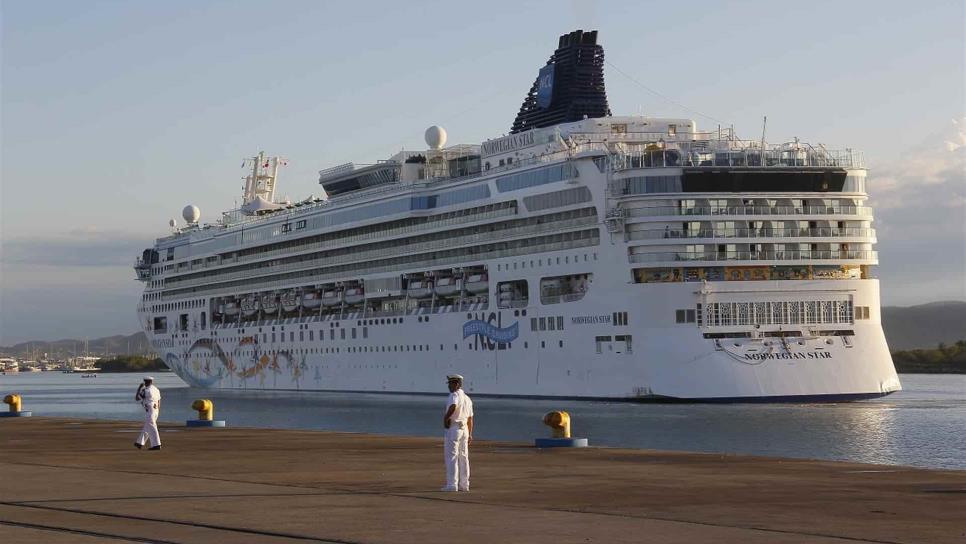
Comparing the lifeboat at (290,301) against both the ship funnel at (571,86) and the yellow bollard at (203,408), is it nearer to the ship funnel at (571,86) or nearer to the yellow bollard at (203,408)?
the ship funnel at (571,86)

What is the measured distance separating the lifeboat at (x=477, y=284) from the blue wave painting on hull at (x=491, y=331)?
6.04ft

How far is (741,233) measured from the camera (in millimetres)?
64125

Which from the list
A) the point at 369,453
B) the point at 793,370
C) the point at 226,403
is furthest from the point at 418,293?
the point at 369,453

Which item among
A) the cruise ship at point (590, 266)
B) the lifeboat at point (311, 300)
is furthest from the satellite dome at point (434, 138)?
the lifeboat at point (311, 300)

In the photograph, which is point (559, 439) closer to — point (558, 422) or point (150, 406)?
point (558, 422)

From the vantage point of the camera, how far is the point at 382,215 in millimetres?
86562

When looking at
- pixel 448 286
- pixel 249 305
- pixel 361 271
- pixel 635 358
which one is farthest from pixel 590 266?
pixel 249 305

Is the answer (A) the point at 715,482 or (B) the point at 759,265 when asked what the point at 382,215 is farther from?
(A) the point at 715,482

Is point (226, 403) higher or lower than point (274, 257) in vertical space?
lower

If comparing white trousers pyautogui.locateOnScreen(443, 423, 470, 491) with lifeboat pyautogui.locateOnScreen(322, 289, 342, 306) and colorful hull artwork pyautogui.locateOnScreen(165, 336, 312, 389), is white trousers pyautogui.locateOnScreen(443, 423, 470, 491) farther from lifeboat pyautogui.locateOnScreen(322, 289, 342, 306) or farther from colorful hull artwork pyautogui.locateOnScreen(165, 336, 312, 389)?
colorful hull artwork pyautogui.locateOnScreen(165, 336, 312, 389)

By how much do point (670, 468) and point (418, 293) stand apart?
187 feet

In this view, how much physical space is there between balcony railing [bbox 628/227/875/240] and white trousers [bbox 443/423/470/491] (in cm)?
4400

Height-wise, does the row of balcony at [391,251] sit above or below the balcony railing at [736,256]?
above

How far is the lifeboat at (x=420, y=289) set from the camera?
81.4 meters
